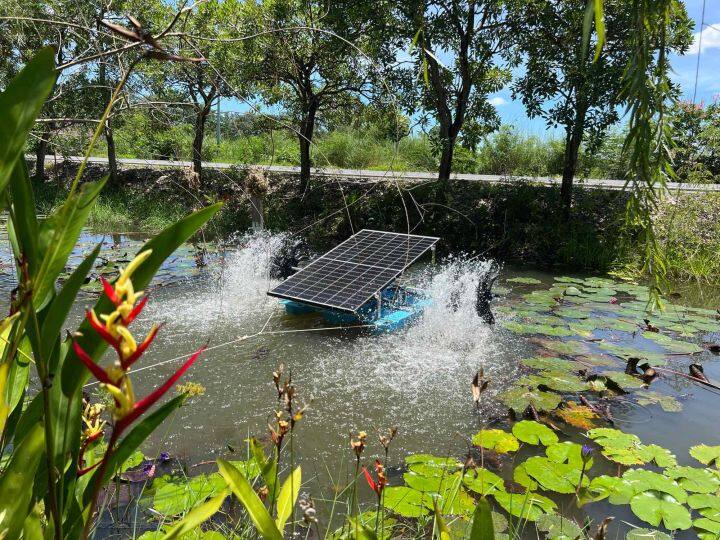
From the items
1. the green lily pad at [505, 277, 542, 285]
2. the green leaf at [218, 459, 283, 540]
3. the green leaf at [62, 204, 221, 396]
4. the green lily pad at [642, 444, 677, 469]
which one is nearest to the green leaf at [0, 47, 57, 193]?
the green leaf at [62, 204, 221, 396]

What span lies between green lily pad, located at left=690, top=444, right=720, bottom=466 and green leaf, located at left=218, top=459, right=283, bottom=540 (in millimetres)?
3000

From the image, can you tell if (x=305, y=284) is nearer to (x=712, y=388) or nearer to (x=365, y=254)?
(x=365, y=254)

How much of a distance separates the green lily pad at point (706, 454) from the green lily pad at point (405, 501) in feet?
5.40

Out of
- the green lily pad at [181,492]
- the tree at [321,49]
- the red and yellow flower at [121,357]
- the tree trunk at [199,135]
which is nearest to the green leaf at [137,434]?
the red and yellow flower at [121,357]

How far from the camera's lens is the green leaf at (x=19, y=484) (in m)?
0.74

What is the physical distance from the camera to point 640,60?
1.49 m

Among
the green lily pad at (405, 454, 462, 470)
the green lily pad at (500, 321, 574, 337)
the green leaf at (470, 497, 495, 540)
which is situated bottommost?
the green lily pad at (405, 454, 462, 470)

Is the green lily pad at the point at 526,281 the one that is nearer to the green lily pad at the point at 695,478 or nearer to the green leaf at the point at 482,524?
the green lily pad at the point at 695,478

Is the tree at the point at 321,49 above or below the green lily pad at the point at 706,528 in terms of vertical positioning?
above

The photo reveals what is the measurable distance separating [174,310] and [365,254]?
216cm

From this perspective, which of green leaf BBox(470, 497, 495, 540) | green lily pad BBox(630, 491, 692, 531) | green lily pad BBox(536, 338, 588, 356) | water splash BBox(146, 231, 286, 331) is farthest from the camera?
water splash BBox(146, 231, 286, 331)

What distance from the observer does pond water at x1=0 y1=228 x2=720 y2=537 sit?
3.29 m

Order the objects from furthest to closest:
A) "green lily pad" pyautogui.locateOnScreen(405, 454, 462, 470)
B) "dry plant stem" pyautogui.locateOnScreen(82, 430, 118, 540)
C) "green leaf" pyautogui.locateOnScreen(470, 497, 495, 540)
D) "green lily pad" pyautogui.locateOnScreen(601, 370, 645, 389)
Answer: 1. "green lily pad" pyautogui.locateOnScreen(601, 370, 645, 389)
2. "green lily pad" pyautogui.locateOnScreen(405, 454, 462, 470)
3. "green leaf" pyautogui.locateOnScreen(470, 497, 495, 540)
4. "dry plant stem" pyautogui.locateOnScreen(82, 430, 118, 540)

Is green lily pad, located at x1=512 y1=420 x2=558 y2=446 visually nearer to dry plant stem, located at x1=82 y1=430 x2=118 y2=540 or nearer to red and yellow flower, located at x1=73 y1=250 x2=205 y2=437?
dry plant stem, located at x1=82 y1=430 x2=118 y2=540
